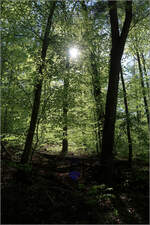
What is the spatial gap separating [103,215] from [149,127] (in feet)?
18.8

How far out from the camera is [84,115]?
21.8 ft

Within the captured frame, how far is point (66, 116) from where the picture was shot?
5461 millimetres

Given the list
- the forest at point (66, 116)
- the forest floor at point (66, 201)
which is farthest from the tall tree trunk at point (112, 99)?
the forest floor at point (66, 201)

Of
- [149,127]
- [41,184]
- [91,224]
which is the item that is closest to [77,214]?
[91,224]

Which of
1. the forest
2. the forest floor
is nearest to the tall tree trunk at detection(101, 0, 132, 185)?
the forest

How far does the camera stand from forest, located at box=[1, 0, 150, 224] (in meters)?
3.37

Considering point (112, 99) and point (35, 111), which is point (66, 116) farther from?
point (112, 99)

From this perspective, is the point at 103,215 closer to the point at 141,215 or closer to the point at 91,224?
the point at 91,224

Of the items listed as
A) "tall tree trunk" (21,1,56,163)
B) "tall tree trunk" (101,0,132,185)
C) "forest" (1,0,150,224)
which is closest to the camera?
"forest" (1,0,150,224)

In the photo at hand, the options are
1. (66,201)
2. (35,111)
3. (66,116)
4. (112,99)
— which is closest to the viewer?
(66,201)

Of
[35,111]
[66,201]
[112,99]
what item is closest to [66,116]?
[35,111]

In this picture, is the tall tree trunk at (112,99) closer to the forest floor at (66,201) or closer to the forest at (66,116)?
the forest at (66,116)

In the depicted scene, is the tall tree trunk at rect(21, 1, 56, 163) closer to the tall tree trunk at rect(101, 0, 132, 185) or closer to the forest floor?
the forest floor

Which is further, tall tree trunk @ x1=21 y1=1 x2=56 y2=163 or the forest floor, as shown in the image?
tall tree trunk @ x1=21 y1=1 x2=56 y2=163
